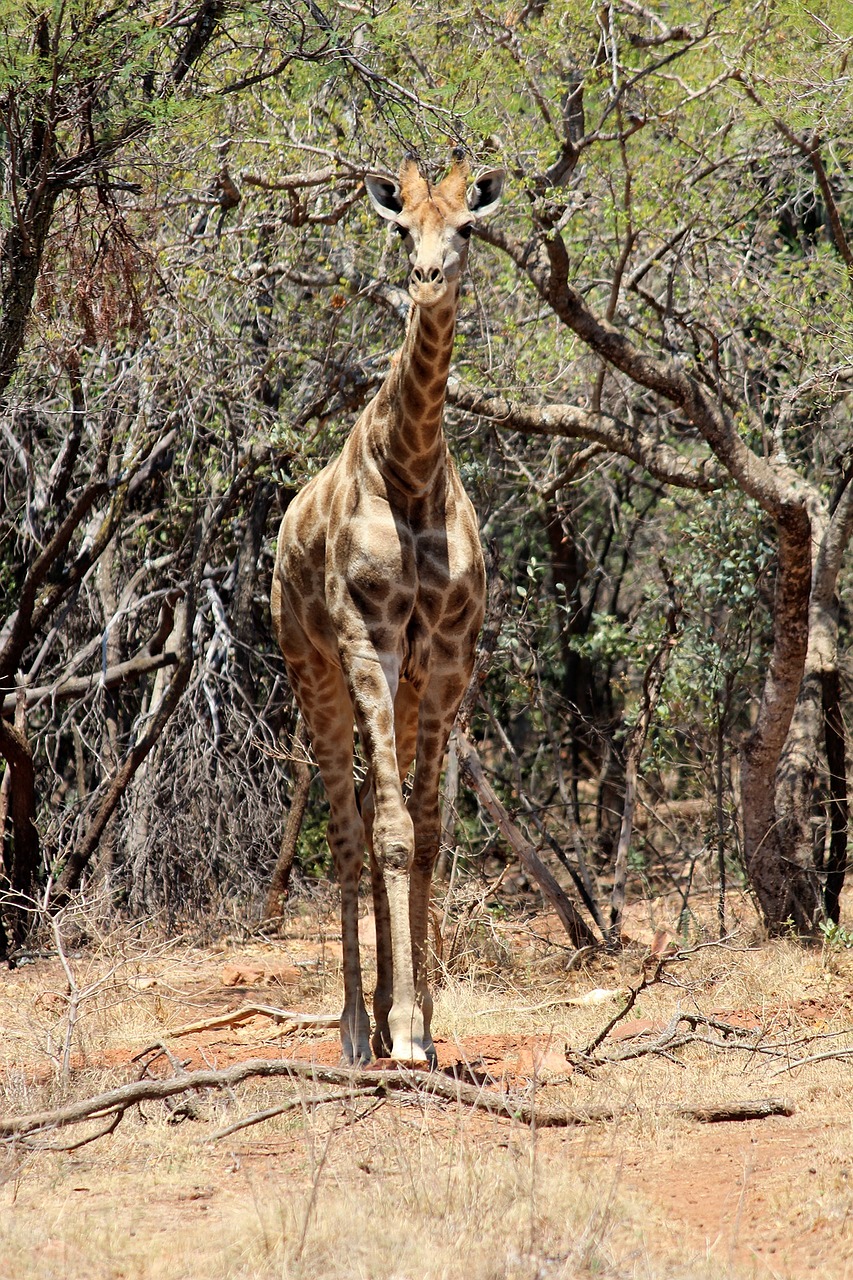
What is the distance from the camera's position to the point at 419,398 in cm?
549

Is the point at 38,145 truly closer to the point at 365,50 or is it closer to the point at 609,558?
the point at 365,50

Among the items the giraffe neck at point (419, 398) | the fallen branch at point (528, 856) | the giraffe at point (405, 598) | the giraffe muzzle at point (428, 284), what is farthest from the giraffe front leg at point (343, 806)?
the giraffe muzzle at point (428, 284)

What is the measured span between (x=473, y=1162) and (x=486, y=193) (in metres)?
3.82

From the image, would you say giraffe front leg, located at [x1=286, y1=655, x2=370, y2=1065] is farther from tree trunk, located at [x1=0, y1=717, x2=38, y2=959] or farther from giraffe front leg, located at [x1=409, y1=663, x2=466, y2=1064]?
tree trunk, located at [x1=0, y1=717, x2=38, y2=959]

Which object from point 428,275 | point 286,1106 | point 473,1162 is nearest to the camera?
point 473,1162

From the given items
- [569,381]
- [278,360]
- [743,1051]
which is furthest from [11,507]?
[743,1051]

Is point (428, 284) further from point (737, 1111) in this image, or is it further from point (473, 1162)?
point (737, 1111)

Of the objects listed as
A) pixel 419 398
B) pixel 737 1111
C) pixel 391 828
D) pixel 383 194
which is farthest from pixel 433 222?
pixel 737 1111

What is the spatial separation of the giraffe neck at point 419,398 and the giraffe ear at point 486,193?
518 millimetres

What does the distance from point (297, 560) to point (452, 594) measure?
111 cm

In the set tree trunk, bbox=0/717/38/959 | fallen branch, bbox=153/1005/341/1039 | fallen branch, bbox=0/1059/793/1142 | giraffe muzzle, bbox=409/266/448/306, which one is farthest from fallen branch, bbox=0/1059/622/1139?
tree trunk, bbox=0/717/38/959

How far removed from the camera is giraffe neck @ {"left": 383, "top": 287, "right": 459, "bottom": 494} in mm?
5266

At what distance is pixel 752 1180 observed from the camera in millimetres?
4020

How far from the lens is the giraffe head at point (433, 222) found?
5012 millimetres
